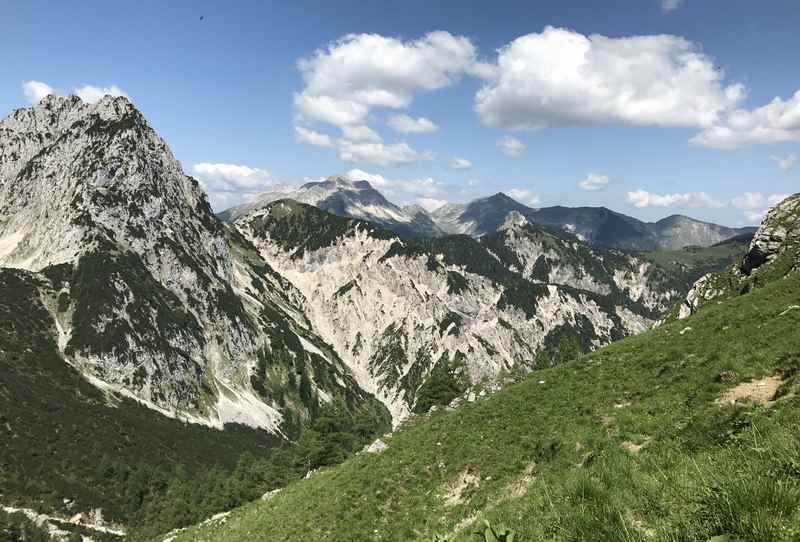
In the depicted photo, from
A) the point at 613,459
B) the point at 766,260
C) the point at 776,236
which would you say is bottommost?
the point at 613,459

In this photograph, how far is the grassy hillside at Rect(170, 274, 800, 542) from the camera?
23.7ft

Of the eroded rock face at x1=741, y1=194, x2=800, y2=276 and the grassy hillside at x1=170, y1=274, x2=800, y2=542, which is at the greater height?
the eroded rock face at x1=741, y1=194, x2=800, y2=276

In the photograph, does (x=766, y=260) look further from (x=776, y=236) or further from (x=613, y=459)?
(x=613, y=459)

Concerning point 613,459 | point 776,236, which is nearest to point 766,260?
point 776,236

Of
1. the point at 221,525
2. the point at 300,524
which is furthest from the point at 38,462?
the point at 300,524

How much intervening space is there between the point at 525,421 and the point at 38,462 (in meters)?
168

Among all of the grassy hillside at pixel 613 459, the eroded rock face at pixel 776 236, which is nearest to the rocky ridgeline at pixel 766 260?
the eroded rock face at pixel 776 236

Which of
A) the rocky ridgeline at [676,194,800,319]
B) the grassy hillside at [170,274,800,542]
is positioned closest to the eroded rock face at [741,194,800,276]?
the rocky ridgeline at [676,194,800,319]

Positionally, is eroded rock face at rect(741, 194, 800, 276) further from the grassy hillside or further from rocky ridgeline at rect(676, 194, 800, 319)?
the grassy hillside

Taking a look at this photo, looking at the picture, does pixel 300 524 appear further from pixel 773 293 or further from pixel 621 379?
pixel 773 293

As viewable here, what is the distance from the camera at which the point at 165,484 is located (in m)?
157

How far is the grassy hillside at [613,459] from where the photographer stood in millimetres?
7215

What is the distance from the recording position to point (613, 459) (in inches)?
478

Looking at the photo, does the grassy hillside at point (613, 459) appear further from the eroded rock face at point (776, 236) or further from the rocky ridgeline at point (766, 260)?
the eroded rock face at point (776, 236)
